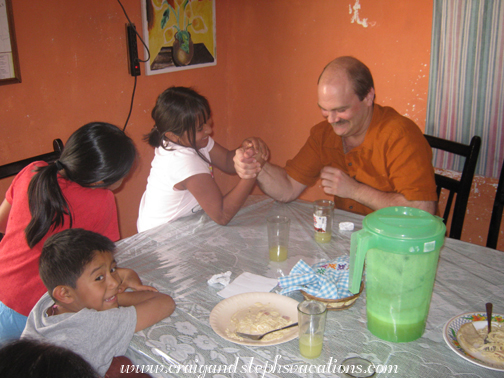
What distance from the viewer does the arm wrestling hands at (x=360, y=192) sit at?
1738 mm

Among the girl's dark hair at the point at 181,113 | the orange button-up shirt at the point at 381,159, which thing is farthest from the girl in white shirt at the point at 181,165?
the orange button-up shirt at the point at 381,159

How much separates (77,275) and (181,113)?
94cm

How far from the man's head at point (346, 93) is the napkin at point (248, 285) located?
83cm

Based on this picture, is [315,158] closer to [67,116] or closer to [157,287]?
[157,287]

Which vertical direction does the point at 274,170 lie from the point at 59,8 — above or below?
below

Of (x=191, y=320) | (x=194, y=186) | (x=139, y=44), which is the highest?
(x=139, y=44)

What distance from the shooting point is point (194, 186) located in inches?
72.3

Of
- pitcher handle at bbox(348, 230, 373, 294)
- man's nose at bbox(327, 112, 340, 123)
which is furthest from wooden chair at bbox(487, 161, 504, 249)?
pitcher handle at bbox(348, 230, 373, 294)

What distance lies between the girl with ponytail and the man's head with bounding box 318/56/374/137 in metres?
0.82

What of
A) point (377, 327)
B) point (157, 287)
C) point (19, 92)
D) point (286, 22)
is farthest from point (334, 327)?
point (286, 22)

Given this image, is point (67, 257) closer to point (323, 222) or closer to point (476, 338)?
point (323, 222)

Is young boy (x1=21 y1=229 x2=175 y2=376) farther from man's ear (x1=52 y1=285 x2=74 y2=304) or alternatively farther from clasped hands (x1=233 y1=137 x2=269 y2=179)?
clasped hands (x1=233 y1=137 x2=269 y2=179)

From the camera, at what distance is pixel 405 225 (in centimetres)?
103

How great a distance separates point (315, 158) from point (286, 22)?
51.7 inches
